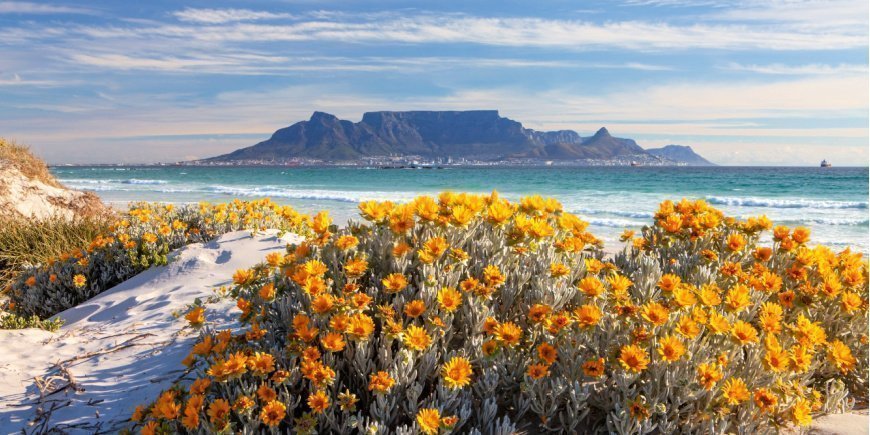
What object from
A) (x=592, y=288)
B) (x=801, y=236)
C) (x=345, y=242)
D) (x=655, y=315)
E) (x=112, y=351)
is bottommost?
(x=112, y=351)

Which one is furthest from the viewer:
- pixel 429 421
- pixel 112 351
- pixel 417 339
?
pixel 112 351

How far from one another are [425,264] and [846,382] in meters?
3.09

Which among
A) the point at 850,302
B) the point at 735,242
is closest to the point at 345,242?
the point at 735,242

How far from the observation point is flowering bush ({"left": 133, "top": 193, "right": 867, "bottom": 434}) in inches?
113

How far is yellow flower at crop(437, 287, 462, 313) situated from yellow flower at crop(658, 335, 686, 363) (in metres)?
1.01

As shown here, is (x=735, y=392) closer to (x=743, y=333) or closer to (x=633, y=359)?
(x=743, y=333)

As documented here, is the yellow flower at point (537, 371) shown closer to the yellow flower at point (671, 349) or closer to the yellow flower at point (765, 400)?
the yellow flower at point (671, 349)

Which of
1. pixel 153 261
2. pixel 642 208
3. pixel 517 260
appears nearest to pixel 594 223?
pixel 642 208

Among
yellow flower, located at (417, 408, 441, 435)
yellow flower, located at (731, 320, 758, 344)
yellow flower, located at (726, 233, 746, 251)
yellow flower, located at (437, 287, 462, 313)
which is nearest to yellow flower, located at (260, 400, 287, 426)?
yellow flower, located at (417, 408, 441, 435)

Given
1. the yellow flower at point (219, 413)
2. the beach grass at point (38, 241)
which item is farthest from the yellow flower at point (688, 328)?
the beach grass at point (38, 241)

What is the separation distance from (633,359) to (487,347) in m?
0.72

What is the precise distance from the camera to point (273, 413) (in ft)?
9.18

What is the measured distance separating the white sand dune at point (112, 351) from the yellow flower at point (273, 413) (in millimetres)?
1499

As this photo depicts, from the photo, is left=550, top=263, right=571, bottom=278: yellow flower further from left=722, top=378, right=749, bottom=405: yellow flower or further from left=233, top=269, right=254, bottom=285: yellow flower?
left=233, top=269, right=254, bottom=285: yellow flower
